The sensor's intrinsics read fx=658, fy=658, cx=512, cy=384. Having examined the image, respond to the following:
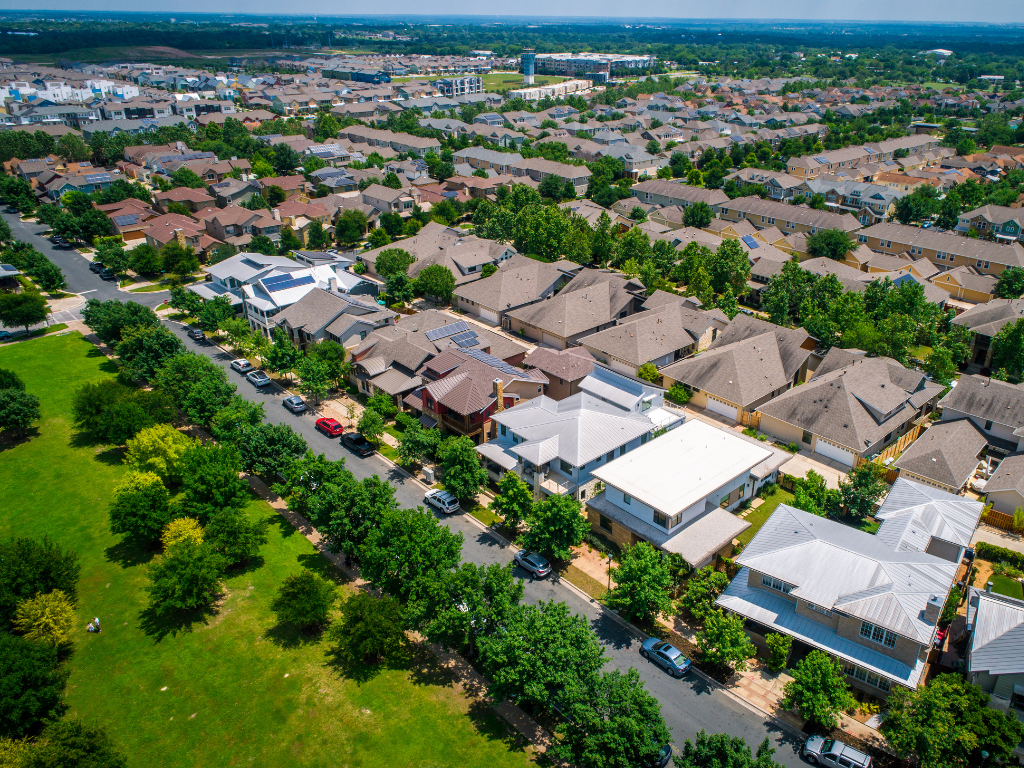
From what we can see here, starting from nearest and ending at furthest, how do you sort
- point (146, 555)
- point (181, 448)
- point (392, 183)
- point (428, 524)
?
1. point (428, 524)
2. point (146, 555)
3. point (181, 448)
4. point (392, 183)

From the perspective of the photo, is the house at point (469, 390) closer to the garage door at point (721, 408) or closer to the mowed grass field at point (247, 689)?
the mowed grass field at point (247, 689)

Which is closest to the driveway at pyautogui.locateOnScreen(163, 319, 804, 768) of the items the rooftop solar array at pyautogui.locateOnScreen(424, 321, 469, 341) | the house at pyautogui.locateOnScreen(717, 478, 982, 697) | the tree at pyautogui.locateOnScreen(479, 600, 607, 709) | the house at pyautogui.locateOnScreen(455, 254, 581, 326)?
the tree at pyautogui.locateOnScreen(479, 600, 607, 709)

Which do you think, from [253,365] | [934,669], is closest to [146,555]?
[253,365]

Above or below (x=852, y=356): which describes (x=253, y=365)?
below

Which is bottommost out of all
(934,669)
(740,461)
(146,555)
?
(146,555)

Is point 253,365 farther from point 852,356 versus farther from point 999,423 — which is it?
point 999,423

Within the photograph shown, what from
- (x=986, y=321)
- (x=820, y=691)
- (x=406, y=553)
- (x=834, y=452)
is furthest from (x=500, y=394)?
(x=986, y=321)

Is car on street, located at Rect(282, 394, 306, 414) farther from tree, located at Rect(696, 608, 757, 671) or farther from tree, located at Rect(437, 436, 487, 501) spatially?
tree, located at Rect(696, 608, 757, 671)
